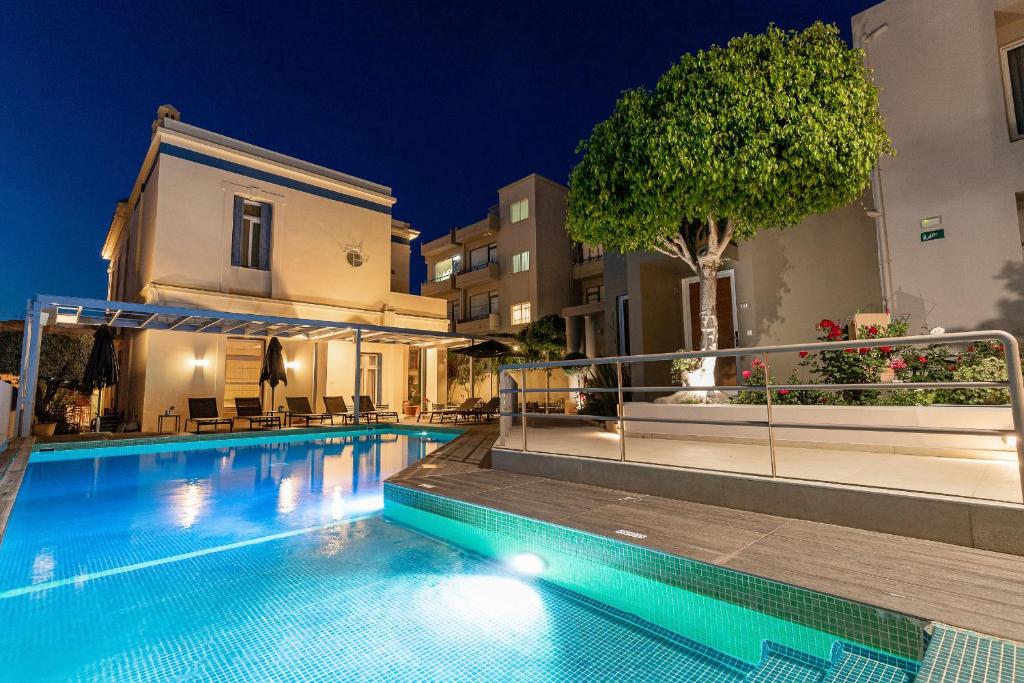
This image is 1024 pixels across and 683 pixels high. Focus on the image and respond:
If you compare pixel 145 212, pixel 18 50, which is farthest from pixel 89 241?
pixel 145 212

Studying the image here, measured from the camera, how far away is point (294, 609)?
2896 mm

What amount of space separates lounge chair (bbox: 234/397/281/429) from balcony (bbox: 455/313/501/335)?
36.7ft

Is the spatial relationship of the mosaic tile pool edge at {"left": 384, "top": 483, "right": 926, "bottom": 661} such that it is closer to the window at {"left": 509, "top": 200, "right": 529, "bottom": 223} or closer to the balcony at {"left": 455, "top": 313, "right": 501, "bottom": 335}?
the balcony at {"left": 455, "top": 313, "right": 501, "bottom": 335}

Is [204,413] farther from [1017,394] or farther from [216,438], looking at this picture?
[1017,394]

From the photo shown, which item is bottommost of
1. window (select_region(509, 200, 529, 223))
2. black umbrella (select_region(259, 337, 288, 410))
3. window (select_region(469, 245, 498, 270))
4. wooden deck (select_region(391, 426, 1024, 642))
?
wooden deck (select_region(391, 426, 1024, 642))

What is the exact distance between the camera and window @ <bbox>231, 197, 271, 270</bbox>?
13961 millimetres

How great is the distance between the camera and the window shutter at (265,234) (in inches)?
566

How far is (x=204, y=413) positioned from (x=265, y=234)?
547 cm

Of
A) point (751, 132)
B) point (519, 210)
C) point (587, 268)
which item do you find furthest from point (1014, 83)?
point (519, 210)

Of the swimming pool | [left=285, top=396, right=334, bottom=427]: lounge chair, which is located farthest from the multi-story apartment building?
the swimming pool

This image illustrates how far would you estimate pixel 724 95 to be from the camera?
5941 millimetres

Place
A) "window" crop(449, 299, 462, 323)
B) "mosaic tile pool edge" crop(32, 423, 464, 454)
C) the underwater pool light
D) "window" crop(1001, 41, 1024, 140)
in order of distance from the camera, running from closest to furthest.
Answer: the underwater pool light
"window" crop(1001, 41, 1024, 140)
"mosaic tile pool edge" crop(32, 423, 464, 454)
"window" crop(449, 299, 462, 323)

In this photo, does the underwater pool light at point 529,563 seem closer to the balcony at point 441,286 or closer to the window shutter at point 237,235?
the window shutter at point 237,235

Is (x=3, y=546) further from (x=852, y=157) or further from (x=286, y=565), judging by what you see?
(x=852, y=157)
